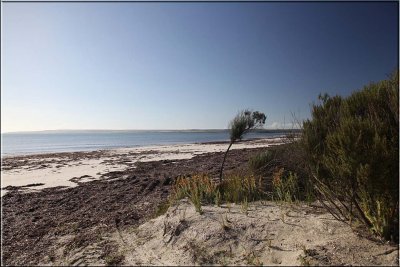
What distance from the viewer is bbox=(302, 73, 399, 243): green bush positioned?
11.3ft

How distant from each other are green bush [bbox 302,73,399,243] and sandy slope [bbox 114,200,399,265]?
395mm

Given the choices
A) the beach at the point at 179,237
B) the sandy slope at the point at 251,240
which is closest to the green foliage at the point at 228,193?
the beach at the point at 179,237

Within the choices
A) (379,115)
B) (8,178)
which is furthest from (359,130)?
(8,178)

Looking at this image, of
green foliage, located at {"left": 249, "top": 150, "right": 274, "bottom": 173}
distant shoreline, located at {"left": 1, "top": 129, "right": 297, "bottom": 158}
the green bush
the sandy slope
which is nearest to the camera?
the green bush

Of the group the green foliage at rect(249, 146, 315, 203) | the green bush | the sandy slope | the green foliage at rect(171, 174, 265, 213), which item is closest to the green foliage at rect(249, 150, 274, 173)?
the green foliage at rect(249, 146, 315, 203)

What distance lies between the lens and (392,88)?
3988mm

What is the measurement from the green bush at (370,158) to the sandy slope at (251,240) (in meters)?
0.39

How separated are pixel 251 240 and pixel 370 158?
2.03 metres

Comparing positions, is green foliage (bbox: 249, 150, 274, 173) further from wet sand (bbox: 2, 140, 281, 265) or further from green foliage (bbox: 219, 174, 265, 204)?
wet sand (bbox: 2, 140, 281, 265)

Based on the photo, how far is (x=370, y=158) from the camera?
3428 millimetres

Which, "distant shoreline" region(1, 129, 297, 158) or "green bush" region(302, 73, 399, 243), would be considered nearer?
"green bush" region(302, 73, 399, 243)

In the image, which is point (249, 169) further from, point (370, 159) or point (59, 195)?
point (59, 195)

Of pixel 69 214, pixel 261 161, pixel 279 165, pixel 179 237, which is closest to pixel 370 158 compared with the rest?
pixel 179 237

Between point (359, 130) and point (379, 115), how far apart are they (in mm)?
719
